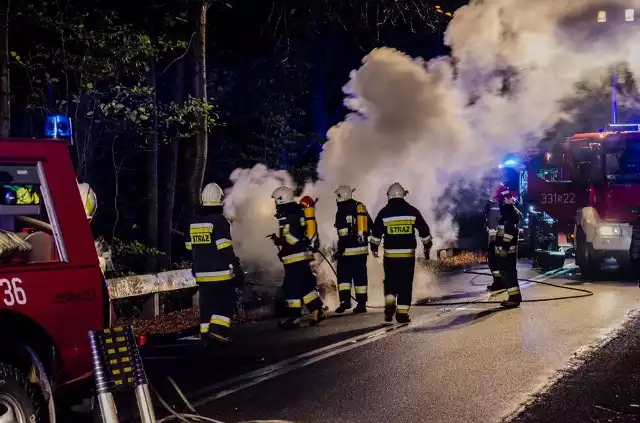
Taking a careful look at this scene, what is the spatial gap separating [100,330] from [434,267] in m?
15.5

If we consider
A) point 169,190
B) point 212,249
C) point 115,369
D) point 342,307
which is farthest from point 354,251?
point 115,369

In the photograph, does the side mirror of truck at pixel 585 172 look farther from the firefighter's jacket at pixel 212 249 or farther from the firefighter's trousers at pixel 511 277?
the firefighter's jacket at pixel 212 249

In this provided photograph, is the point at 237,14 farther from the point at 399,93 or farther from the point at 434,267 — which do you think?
the point at 434,267

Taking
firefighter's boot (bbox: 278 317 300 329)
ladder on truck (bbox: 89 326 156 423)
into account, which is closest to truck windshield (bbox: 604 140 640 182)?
firefighter's boot (bbox: 278 317 300 329)

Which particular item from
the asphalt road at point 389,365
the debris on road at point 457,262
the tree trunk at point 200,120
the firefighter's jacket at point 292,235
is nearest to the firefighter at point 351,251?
the asphalt road at point 389,365

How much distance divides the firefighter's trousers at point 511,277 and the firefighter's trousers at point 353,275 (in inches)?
89.6

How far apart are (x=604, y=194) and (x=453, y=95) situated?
3.78m

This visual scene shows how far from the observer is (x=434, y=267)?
19781mm

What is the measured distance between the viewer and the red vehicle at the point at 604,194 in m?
16.0

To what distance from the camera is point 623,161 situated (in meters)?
16.2

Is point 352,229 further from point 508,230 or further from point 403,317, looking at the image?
point 508,230

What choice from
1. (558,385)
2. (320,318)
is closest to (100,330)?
(558,385)

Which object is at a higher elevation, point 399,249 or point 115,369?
point 399,249

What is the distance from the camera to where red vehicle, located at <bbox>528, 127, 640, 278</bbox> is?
52.5ft
